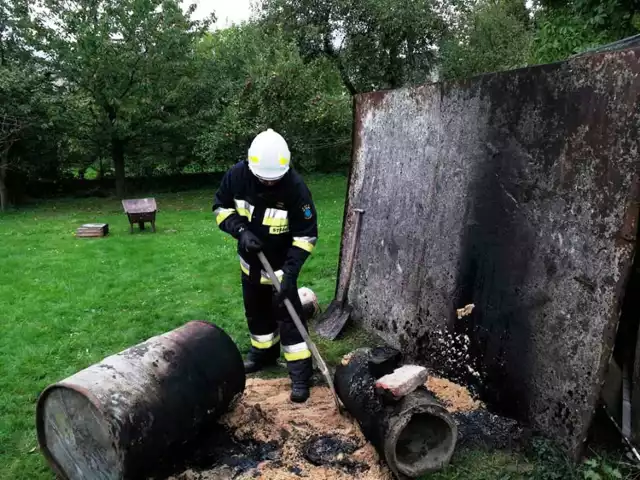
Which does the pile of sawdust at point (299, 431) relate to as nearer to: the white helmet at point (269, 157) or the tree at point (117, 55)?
the white helmet at point (269, 157)

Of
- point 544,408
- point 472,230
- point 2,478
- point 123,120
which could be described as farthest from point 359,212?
point 123,120

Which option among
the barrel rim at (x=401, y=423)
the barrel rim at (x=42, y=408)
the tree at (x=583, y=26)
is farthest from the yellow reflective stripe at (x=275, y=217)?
the tree at (x=583, y=26)

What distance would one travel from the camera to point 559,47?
22.6 feet

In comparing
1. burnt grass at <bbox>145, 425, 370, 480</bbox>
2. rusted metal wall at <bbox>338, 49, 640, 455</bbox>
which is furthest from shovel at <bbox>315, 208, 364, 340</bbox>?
burnt grass at <bbox>145, 425, 370, 480</bbox>

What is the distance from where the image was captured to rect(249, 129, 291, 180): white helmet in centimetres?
373

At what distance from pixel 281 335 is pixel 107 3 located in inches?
641

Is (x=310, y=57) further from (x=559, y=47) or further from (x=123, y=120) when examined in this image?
(x=559, y=47)

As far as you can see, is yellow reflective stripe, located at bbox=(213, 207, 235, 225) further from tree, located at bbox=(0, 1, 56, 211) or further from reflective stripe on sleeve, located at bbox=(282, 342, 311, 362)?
tree, located at bbox=(0, 1, 56, 211)

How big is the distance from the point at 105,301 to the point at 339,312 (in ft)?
9.99

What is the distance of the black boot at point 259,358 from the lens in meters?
4.56

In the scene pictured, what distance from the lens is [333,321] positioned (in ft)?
17.6

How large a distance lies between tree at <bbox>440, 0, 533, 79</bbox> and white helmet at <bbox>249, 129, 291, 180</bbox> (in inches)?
634

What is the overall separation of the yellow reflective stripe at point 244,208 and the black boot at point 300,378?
1184 mm

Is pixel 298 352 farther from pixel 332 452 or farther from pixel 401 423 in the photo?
pixel 401 423
